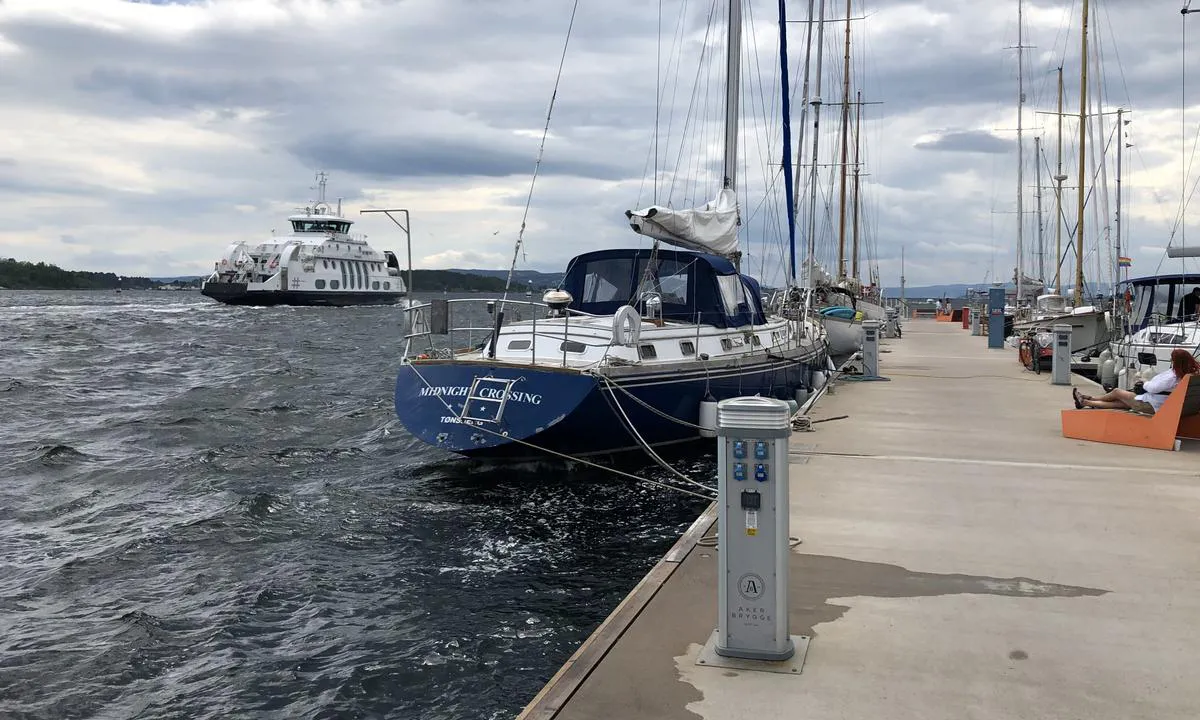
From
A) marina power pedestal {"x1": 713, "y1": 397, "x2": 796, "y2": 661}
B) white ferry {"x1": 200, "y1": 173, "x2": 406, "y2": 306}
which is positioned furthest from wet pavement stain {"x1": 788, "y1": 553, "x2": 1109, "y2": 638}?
white ferry {"x1": 200, "y1": 173, "x2": 406, "y2": 306}

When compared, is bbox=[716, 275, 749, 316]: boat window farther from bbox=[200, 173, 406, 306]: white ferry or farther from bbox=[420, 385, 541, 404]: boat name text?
bbox=[200, 173, 406, 306]: white ferry

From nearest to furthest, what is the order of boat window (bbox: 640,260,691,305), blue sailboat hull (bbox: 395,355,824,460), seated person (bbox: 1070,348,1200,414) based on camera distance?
seated person (bbox: 1070,348,1200,414), blue sailboat hull (bbox: 395,355,824,460), boat window (bbox: 640,260,691,305)

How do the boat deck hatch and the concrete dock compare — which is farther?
the boat deck hatch

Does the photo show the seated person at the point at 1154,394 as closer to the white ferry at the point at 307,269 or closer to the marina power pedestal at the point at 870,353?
the marina power pedestal at the point at 870,353

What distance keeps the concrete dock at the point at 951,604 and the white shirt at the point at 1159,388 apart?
780 millimetres

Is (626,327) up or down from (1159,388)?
up

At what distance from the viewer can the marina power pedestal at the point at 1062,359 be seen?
56.6 feet

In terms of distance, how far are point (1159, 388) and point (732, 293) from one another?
630cm

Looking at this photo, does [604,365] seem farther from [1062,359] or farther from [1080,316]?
[1080,316]

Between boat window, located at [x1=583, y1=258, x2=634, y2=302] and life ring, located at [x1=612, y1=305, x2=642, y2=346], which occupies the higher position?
boat window, located at [x1=583, y1=258, x2=634, y2=302]

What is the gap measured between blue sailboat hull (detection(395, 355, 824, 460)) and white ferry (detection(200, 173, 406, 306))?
235 ft

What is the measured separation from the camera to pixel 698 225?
47.7 feet

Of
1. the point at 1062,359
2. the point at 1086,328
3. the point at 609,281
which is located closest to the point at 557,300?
the point at 609,281

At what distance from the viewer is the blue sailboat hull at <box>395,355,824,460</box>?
10594 millimetres
